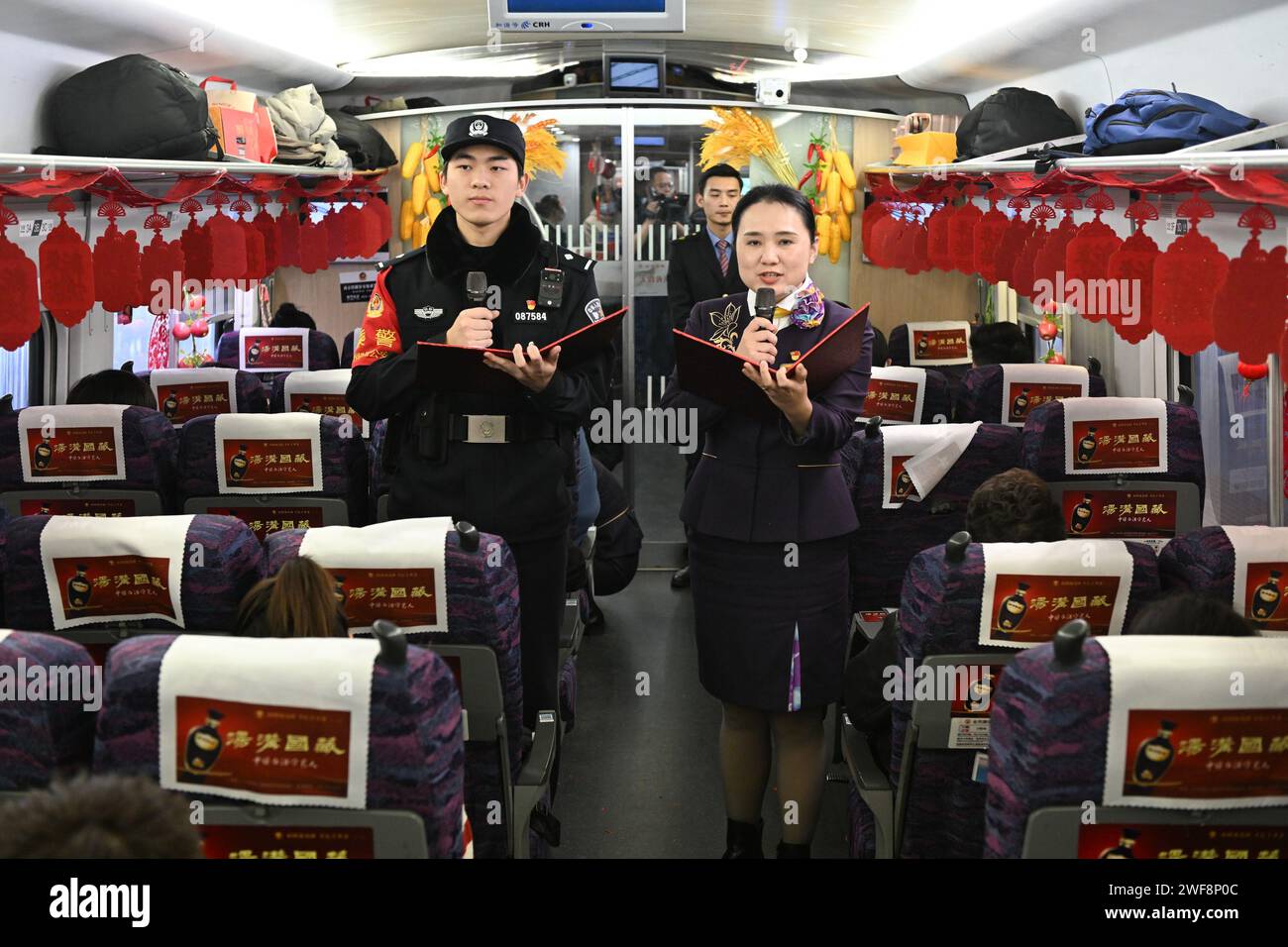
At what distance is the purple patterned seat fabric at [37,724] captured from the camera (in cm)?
230

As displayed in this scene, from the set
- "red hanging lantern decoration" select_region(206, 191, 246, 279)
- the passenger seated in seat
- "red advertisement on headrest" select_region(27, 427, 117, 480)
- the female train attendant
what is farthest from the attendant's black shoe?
"red hanging lantern decoration" select_region(206, 191, 246, 279)

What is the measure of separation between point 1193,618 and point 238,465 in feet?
11.2

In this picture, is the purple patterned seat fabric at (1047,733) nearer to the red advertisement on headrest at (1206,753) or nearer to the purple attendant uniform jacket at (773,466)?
the red advertisement on headrest at (1206,753)

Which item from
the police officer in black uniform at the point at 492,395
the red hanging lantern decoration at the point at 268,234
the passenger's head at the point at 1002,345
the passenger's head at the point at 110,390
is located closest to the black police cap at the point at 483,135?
the police officer in black uniform at the point at 492,395

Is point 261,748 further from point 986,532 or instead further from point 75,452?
point 75,452

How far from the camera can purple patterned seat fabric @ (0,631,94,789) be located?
230cm

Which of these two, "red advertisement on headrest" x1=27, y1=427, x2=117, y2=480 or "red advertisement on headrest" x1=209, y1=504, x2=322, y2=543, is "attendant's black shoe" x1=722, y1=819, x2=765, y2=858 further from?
"red advertisement on headrest" x1=27, y1=427, x2=117, y2=480

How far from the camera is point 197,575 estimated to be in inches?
120

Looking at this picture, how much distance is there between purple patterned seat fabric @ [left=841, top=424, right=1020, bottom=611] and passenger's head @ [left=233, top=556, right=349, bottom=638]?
244 centimetres

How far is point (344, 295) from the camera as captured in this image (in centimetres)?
1038

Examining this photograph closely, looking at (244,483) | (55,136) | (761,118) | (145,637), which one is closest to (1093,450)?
(244,483)

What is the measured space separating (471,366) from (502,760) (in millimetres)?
1066

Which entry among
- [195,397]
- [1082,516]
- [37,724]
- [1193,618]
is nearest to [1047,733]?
Result: [1193,618]
